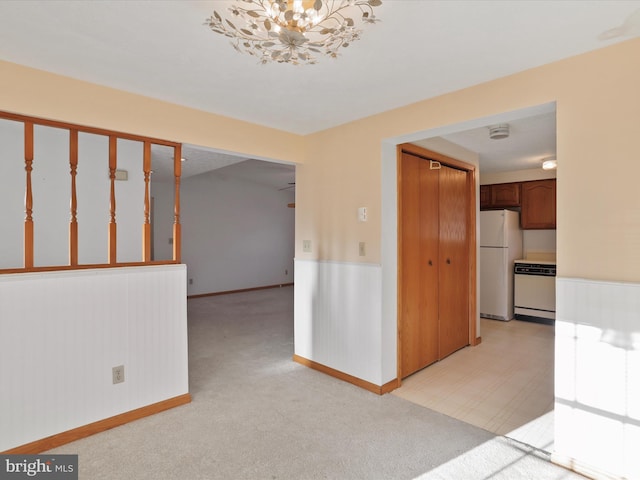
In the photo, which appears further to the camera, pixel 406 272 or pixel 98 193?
pixel 98 193

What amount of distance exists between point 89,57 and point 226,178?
6.01 meters

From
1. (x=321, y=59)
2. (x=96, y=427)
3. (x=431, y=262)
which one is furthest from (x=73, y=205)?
(x=431, y=262)

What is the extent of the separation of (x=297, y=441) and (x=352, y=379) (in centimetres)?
95

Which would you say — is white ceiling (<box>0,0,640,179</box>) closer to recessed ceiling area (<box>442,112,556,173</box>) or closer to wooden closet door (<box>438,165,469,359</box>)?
recessed ceiling area (<box>442,112,556,173</box>)

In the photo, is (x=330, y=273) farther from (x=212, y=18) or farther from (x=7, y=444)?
(x=7, y=444)

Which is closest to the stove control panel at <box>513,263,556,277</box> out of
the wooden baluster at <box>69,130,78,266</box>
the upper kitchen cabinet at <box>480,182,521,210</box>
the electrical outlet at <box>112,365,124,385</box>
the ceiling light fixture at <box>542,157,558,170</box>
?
the upper kitchen cabinet at <box>480,182,521,210</box>

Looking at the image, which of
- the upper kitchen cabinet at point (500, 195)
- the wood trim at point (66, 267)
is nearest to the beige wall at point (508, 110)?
the wood trim at point (66, 267)

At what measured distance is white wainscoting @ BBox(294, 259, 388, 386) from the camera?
291 centimetres

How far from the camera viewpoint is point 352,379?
3.06 metres

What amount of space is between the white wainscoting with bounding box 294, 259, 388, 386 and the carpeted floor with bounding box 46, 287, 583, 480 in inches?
9.0

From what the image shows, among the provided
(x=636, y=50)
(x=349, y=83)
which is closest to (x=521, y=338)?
(x=636, y=50)

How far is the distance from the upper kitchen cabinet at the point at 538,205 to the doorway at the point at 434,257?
165 centimetres

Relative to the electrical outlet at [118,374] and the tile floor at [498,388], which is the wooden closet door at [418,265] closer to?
the tile floor at [498,388]

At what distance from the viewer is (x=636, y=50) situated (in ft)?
5.72
